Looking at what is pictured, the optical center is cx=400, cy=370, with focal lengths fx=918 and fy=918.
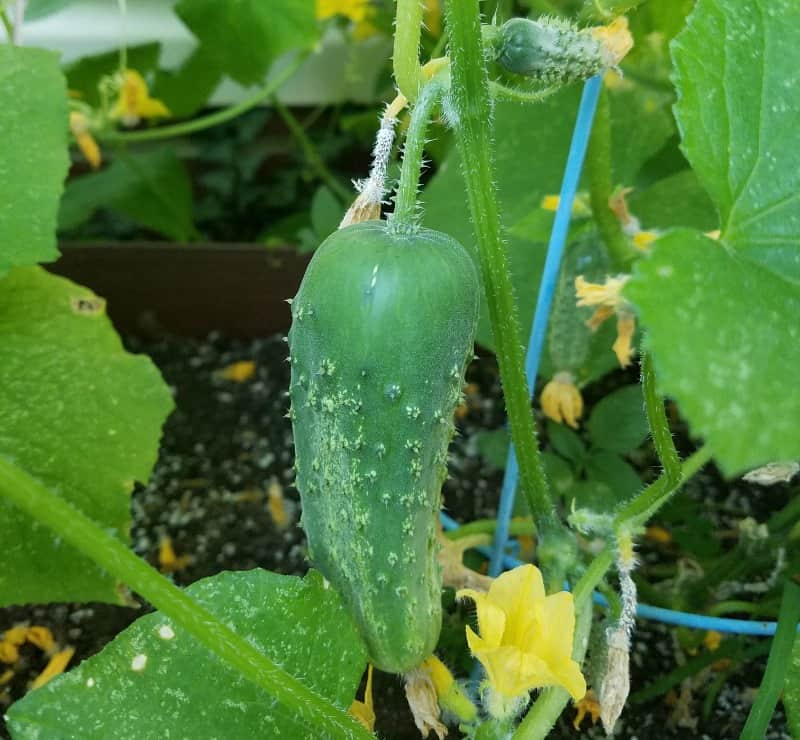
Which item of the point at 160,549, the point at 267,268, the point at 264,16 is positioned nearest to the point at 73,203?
the point at 267,268

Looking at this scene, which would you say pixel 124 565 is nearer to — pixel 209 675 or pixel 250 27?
pixel 209 675

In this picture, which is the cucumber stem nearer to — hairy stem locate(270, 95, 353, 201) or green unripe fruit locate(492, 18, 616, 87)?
green unripe fruit locate(492, 18, 616, 87)

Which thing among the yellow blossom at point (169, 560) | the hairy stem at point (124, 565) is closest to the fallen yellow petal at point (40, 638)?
the yellow blossom at point (169, 560)

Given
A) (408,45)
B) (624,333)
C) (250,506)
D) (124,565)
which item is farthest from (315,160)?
(124,565)

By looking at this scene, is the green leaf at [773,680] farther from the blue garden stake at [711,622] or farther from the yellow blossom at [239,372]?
the yellow blossom at [239,372]

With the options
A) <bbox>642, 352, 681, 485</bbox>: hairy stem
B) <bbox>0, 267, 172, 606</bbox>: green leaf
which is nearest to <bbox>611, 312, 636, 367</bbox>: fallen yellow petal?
<bbox>642, 352, 681, 485</bbox>: hairy stem

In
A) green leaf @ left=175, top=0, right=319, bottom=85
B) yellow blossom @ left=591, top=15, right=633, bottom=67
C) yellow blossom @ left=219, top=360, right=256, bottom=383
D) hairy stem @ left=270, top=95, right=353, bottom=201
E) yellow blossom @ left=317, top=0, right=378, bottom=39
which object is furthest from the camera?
hairy stem @ left=270, top=95, right=353, bottom=201
